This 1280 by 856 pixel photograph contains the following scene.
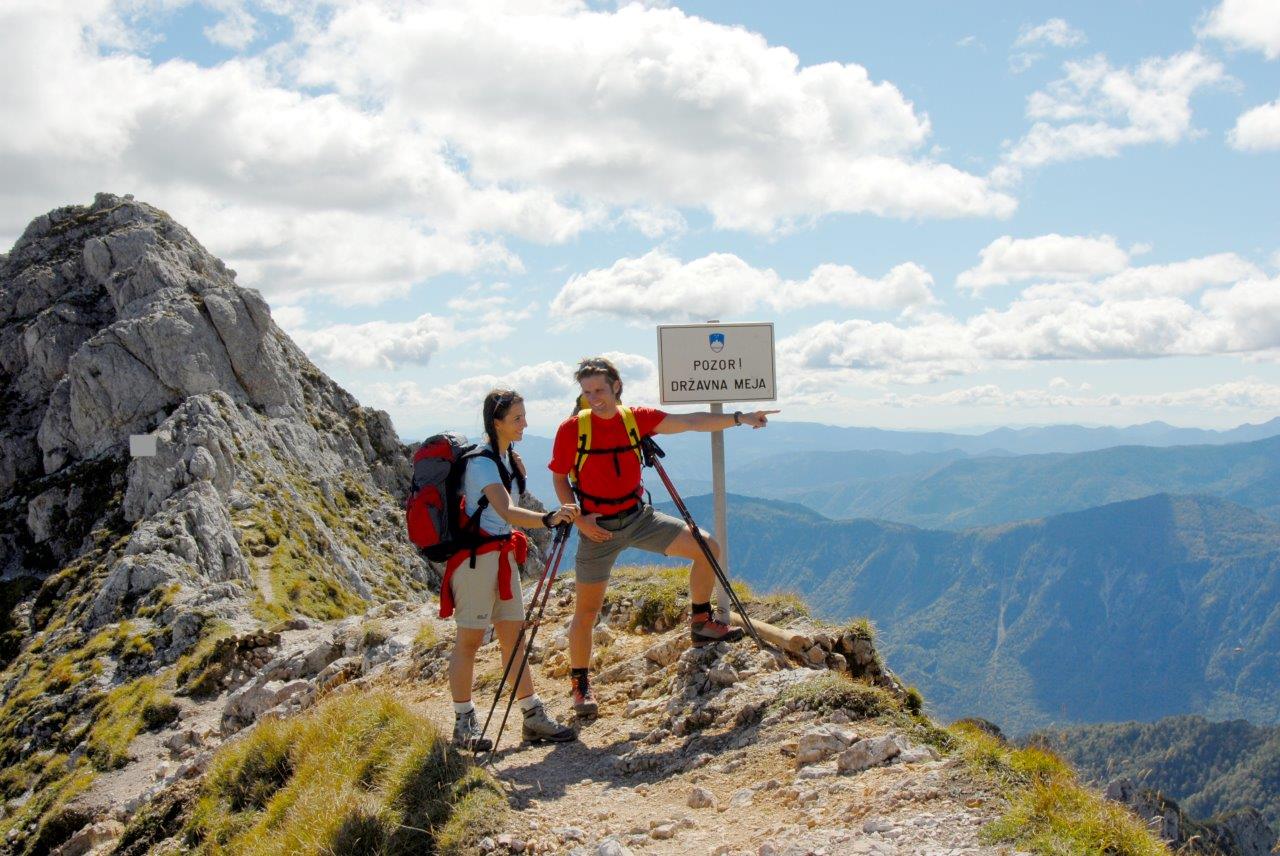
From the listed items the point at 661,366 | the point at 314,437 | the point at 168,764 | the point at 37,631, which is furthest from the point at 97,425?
the point at 661,366

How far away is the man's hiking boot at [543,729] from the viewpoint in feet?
29.7

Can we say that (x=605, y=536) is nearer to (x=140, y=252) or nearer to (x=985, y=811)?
(x=985, y=811)

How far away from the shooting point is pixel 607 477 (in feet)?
29.2

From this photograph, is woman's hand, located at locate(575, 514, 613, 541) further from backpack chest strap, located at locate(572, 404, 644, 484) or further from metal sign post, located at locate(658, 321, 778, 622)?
metal sign post, located at locate(658, 321, 778, 622)

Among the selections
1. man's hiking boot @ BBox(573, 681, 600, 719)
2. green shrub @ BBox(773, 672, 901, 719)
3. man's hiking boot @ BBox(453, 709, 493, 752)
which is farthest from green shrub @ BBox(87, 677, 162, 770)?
green shrub @ BBox(773, 672, 901, 719)

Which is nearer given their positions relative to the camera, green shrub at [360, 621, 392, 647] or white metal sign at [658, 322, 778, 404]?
white metal sign at [658, 322, 778, 404]

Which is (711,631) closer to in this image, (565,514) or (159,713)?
(565,514)

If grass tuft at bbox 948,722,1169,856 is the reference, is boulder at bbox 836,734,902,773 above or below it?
below

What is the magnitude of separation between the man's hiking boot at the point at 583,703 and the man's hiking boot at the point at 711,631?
4.44ft

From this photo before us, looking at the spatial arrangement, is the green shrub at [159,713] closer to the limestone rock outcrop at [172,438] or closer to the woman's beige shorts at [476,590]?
the limestone rock outcrop at [172,438]

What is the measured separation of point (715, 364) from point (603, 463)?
2.26 metres

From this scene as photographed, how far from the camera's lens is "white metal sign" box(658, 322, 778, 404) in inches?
405

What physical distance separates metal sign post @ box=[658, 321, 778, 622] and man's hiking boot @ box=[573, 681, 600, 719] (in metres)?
2.04

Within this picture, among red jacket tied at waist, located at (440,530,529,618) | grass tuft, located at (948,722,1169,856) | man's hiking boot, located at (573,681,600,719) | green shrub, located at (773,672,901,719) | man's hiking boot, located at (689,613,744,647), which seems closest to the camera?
grass tuft, located at (948,722,1169,856)
